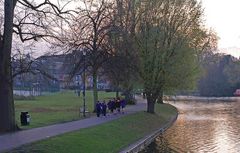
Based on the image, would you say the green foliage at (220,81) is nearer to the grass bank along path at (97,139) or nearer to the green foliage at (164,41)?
the green foliage at (164,41)

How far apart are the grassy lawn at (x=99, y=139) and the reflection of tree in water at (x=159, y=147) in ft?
4.23

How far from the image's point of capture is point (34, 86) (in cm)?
11444

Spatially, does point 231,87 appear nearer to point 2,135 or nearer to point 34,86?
A: point 34,86

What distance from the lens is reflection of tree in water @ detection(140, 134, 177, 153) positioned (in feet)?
95.0

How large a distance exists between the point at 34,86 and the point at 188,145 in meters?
86.5

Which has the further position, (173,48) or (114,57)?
(173,48)

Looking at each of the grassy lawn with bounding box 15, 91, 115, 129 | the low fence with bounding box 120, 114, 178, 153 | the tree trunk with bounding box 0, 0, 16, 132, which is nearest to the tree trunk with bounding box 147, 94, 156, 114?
the grassy lawn with bounding box 15, 91, 115, 129

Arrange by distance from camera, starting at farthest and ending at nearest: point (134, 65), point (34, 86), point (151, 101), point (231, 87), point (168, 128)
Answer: point (231, 87) < point (34, 86) < point (151, 101) < point (134, 65) < point (168, 128)

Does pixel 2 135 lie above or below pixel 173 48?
below

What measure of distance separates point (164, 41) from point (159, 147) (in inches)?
905

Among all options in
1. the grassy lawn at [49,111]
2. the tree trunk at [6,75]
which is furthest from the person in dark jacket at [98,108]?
the tree trunk at [6,75]

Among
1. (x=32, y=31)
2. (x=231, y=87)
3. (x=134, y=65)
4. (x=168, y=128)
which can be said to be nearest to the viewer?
(x=32, y=31)

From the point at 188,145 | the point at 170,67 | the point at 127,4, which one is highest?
the point at 127,4

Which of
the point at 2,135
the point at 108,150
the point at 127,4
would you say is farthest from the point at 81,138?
the point at 127,4
